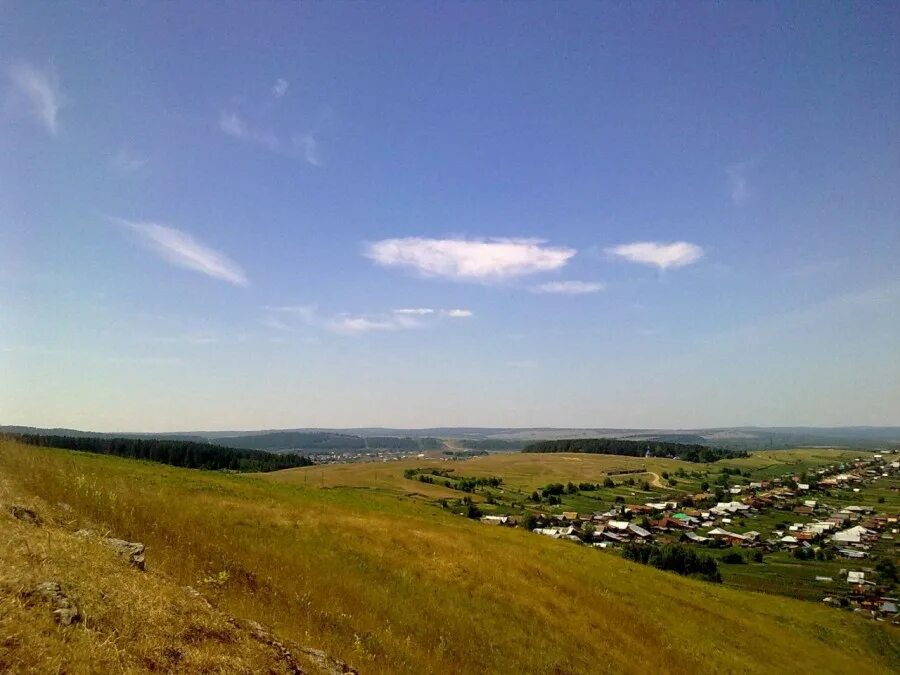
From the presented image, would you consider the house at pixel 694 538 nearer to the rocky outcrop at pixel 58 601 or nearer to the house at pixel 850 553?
the house at pixel 850 553

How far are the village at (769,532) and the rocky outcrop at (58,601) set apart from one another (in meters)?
82.2

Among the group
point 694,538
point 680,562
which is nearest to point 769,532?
point 694,538

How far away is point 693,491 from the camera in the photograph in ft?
598

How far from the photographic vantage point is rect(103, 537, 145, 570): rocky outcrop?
1274 cm

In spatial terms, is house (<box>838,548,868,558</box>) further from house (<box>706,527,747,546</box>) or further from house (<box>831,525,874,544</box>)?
house (<box>706,527,747,546</box>)

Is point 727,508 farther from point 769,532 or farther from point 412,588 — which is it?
point 412,588

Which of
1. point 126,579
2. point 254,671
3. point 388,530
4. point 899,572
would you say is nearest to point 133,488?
point 388,530

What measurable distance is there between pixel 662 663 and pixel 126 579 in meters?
21.3

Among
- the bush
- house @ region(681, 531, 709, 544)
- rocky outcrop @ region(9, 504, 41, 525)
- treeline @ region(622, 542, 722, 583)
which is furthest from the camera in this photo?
house @ region(681, 531, 709, 544)

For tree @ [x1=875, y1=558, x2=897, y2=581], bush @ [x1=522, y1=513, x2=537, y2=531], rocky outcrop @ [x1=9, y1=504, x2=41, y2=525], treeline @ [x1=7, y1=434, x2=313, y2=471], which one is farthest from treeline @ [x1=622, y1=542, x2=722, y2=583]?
treeline @ [x1=7, y1=434, x2=313, y2=471]

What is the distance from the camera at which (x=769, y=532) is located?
12900cm

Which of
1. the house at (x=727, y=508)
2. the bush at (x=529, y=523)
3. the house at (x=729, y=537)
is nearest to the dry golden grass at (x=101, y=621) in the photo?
the bush at (x=529, y=523)

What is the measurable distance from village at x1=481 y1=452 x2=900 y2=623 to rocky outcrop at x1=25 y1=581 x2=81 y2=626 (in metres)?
82.2

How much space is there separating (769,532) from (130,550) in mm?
153321
